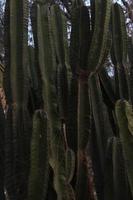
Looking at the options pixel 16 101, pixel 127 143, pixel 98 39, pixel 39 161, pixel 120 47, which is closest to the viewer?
pixel 39 161

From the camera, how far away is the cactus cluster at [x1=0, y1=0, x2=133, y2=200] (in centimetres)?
389

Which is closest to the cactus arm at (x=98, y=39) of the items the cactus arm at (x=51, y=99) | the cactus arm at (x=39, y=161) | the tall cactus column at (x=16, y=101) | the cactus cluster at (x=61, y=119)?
the cactus cluster at (x=61, y=119)

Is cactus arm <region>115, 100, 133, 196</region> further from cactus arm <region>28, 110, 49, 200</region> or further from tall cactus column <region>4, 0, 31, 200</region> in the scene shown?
tall cactus column <region>4, 0, 31, 200</region>

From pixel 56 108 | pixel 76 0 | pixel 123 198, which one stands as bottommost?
pixel 123 198

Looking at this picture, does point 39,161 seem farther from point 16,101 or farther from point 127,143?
point 127,143

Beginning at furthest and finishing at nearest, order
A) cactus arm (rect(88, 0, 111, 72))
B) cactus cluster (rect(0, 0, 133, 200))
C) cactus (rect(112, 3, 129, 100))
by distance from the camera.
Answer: cactus (rect(112, 3, 129, 100))
cactus arm (rect(88, 0, 111, 72))
cactus cluster (rect(0, 0, 133, 200))

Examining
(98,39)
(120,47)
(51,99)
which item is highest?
(120,47)

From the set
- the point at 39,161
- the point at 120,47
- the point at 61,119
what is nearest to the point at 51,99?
the point at 61,119

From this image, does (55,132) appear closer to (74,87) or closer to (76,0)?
(74,87)

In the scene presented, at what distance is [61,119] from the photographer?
443 cm

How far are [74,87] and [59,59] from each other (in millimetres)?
418

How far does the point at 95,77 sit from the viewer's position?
4.81 m

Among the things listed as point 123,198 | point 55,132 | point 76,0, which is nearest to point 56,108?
point 55,132

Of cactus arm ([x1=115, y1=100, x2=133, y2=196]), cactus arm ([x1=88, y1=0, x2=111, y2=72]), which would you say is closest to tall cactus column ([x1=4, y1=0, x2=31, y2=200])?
cactus arm ([x1=88, y1=0, x2=111, y2=72])
